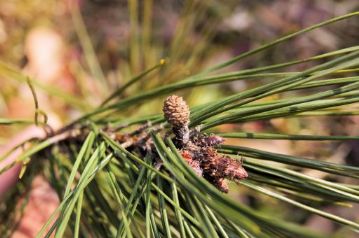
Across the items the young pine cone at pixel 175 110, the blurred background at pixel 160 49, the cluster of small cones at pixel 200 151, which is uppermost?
the blurred background at pixel 160 49

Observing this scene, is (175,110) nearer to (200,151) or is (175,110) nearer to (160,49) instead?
(200,151)

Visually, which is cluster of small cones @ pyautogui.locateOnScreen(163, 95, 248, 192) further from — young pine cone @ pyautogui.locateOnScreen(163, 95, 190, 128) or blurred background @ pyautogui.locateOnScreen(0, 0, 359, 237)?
blurred background @ pyautogui.locateOnScreen(0, 0, 359, 237)

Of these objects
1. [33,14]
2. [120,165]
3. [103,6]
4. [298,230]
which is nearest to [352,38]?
[103,6]

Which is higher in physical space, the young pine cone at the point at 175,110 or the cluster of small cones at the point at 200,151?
the young pine cone at the point at 175,110

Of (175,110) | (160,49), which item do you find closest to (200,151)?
(175,110)

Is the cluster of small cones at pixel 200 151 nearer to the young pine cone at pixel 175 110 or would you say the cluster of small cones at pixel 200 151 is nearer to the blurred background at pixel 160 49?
the young pine cone at pixel 175 110

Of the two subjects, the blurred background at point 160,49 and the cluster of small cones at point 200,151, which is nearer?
the cluster of small cones at point 200,151

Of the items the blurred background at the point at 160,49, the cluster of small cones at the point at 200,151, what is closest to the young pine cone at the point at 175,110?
the cluster of small cones at the point at 200,151
